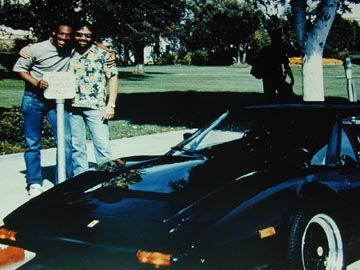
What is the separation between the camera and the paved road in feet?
18.5

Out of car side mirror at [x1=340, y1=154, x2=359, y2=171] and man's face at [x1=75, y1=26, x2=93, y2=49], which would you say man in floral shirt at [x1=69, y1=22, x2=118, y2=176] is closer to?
A: man's face at [x1=75, y1=26, x2=93, y2=49]

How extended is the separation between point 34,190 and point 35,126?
2.20 feet

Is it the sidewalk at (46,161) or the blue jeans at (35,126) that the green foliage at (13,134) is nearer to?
the sidewalk at (46,161)

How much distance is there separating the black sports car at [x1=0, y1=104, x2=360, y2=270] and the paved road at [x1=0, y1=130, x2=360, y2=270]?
809mm

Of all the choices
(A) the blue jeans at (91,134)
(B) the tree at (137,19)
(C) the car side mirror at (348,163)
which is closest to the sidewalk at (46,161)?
(A) the blue jeans at (91,134)

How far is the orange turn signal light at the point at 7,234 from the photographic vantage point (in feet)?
10.8

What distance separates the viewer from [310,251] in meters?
3.35

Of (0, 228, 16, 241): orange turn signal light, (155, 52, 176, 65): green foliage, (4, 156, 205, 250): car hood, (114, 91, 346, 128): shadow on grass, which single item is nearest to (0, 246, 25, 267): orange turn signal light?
(4, 156, 205, 250): car hood

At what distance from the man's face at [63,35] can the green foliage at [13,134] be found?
4.01m

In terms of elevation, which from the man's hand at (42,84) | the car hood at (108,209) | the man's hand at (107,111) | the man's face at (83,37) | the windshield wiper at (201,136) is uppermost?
the man's face at (83,37)

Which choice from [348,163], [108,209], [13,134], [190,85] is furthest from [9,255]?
[190,85]

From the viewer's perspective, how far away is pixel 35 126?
572 centimetres

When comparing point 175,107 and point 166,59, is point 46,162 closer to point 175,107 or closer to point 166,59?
point 175,107

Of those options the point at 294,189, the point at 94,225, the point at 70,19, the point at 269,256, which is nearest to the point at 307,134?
the point at 294,189
